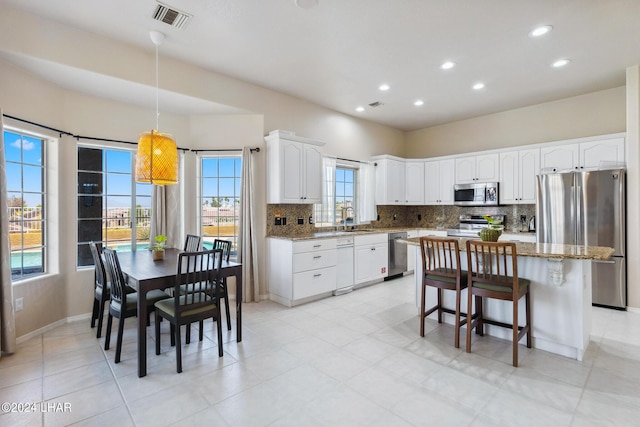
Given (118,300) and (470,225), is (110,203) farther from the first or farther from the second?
(470,225)

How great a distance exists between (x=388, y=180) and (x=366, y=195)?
0.54 metres

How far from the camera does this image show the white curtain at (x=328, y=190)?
5.47m

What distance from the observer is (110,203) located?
3.99 m

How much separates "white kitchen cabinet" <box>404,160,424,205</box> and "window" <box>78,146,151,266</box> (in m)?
4.78

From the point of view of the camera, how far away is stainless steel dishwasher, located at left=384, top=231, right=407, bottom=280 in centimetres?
572

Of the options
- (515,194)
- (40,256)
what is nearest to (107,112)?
(40,256)

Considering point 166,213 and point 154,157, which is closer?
point 154,157

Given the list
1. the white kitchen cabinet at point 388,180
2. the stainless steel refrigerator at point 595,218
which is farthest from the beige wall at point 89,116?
the stainless steel refrigerator at point 595,218

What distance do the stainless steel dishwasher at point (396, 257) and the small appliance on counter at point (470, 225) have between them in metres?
0.88

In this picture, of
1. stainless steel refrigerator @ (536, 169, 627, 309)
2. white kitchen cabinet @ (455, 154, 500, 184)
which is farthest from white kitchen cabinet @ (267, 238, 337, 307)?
stainless steel refrigerator @ (536, 169, 627, 309)

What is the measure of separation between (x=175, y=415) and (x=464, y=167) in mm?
5774

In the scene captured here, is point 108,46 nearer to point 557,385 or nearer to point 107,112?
point 107,112

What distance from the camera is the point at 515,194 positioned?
17.5ft

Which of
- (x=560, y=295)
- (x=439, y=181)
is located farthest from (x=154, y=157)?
(x=439, y=181)
